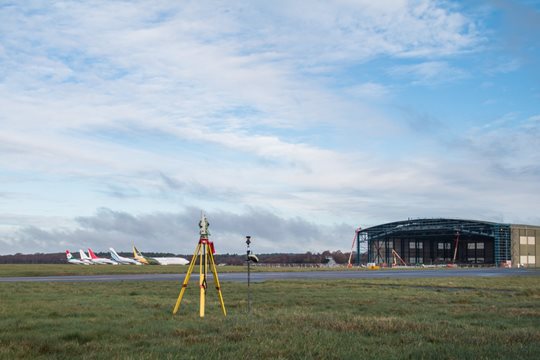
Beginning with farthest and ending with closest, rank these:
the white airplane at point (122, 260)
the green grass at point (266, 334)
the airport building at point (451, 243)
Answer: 1. the white airplane at point (122, 260)
2. the airport building at point (451, 243)
3. the green grass at point (266, 334)

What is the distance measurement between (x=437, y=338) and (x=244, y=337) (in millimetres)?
3958

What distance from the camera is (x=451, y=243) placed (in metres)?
145

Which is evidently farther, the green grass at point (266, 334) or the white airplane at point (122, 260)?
the white airplane at point (122, 260)

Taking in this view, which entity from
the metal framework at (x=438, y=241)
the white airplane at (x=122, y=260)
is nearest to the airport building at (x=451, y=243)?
the metal framework at (x=438, y=241)

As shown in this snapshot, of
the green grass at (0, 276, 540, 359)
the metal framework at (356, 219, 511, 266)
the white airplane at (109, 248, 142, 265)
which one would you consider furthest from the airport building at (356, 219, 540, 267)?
the green grass at (0, 276, 540, 359)

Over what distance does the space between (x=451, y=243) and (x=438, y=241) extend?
345 cm

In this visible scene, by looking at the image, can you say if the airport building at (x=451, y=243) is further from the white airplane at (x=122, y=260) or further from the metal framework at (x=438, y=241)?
the white airplane at (x=122, y=260)

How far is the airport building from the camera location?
12338 cm

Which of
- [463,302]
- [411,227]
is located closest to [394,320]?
[463,302]

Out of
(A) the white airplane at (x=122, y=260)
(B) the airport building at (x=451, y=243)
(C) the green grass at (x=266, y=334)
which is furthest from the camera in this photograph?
(A) the white airplane at (x=122, y=260)

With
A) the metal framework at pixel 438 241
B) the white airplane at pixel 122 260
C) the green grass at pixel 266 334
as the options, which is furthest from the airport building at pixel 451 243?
the green grass at pixel 266 334

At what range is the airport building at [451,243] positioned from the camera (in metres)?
123

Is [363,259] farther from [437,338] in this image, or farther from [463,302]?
[437,338]

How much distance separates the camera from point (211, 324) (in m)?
14.8
